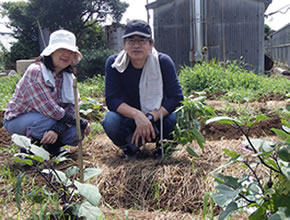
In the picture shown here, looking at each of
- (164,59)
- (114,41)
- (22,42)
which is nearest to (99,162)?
(164,59)

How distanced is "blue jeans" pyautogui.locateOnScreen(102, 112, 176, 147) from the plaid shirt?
1.14ft

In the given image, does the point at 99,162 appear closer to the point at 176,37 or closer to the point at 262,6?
the point at 176,37

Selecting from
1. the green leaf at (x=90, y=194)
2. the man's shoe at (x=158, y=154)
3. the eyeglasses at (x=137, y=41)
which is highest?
the eyeglasses at (x=137, y=41)

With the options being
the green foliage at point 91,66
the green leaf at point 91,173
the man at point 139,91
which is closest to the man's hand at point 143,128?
the man at point 139,91

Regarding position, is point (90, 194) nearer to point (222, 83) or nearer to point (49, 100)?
point (49, 100)

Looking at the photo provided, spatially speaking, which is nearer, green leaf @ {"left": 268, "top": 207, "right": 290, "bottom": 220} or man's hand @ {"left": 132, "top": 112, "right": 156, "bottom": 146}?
green leaf @ {"left": 268, "top": 207, "right": 290, "bottom": 220}

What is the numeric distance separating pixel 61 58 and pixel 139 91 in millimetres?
616

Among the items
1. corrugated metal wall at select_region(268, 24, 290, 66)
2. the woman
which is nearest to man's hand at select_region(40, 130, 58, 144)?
the woman

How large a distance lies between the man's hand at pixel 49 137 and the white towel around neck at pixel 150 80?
25.3 inches

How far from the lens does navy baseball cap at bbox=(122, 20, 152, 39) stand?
79.7 inches

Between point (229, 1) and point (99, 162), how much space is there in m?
6.98

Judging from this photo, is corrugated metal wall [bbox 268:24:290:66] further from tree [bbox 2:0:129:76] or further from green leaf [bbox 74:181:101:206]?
green leaf [bbox 74:181:101:206]

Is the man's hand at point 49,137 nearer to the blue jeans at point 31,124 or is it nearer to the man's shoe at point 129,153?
the blue jeans at point 31,124

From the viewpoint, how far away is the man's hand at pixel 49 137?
2.10 m
